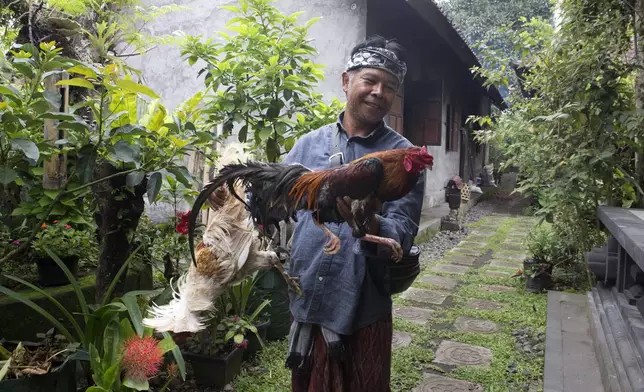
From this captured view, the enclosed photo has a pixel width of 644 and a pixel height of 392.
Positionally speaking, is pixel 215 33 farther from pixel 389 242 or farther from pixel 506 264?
pixel 389 242

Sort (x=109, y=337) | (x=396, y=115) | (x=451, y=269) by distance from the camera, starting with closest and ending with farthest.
A: (x=109, y=337) < (x=451, y=269) < (x=396, y=115)

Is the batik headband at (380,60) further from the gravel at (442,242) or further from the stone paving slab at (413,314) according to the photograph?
the gravel at (442,242)

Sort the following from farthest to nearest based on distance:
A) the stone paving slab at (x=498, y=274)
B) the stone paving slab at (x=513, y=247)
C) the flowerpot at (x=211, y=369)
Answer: the stone paving slab at (x=513, y=247)
the stone paving slab at (x=498, y=274)
the flowerpot at (x=211, y=369)

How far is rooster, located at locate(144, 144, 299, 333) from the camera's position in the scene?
1.81 m

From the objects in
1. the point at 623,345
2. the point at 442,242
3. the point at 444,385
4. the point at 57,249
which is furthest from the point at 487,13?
the point at 57,249

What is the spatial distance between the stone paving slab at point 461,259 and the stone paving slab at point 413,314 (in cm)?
233

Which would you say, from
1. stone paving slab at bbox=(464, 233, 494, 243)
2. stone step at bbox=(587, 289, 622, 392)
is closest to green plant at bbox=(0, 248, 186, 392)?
stone step at bbox=(587, 289, 622, 392)

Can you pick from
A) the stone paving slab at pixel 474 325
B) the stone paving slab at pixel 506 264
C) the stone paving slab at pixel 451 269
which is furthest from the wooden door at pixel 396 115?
the stone paving slab at pixel 474 325

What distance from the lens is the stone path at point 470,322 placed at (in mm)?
3453

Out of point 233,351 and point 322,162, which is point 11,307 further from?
point 322,162

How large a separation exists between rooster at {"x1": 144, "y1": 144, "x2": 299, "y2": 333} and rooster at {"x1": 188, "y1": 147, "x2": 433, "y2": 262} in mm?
176

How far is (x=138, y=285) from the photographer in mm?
3748

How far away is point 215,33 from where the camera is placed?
6.26m

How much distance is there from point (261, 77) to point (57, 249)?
1.84 meters
